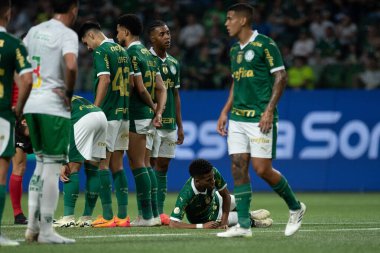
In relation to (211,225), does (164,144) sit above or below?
above

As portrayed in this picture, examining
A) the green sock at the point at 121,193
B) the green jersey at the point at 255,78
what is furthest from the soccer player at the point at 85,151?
the green jersey at the point at 255,78

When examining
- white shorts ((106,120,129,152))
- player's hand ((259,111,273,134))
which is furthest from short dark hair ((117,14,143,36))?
player's hand ((259,111,273,134))

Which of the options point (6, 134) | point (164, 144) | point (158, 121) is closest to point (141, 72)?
point (158, 121)

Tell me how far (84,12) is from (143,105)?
516 inches

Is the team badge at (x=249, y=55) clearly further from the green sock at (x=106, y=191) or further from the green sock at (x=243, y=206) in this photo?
the green sock at (x=106, y=191)

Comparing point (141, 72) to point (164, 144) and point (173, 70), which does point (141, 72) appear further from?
point (164, 144)

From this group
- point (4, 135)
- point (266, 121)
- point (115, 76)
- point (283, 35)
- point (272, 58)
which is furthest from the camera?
point (283, 35)

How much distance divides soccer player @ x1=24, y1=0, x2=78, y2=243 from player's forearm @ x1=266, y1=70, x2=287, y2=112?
2.16 meters

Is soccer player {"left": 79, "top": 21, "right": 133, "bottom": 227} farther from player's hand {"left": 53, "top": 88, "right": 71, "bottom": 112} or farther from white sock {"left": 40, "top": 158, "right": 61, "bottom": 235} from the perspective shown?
white sock {"left": 40, "top": 158, "right": 61, "bottom": 235}

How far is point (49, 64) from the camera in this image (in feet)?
30.9

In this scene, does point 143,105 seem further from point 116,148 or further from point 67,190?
point 67,190

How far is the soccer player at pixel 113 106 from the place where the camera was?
11977 mm

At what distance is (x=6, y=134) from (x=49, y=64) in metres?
0.86

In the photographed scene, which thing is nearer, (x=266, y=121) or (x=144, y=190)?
(x=266, y=121)
